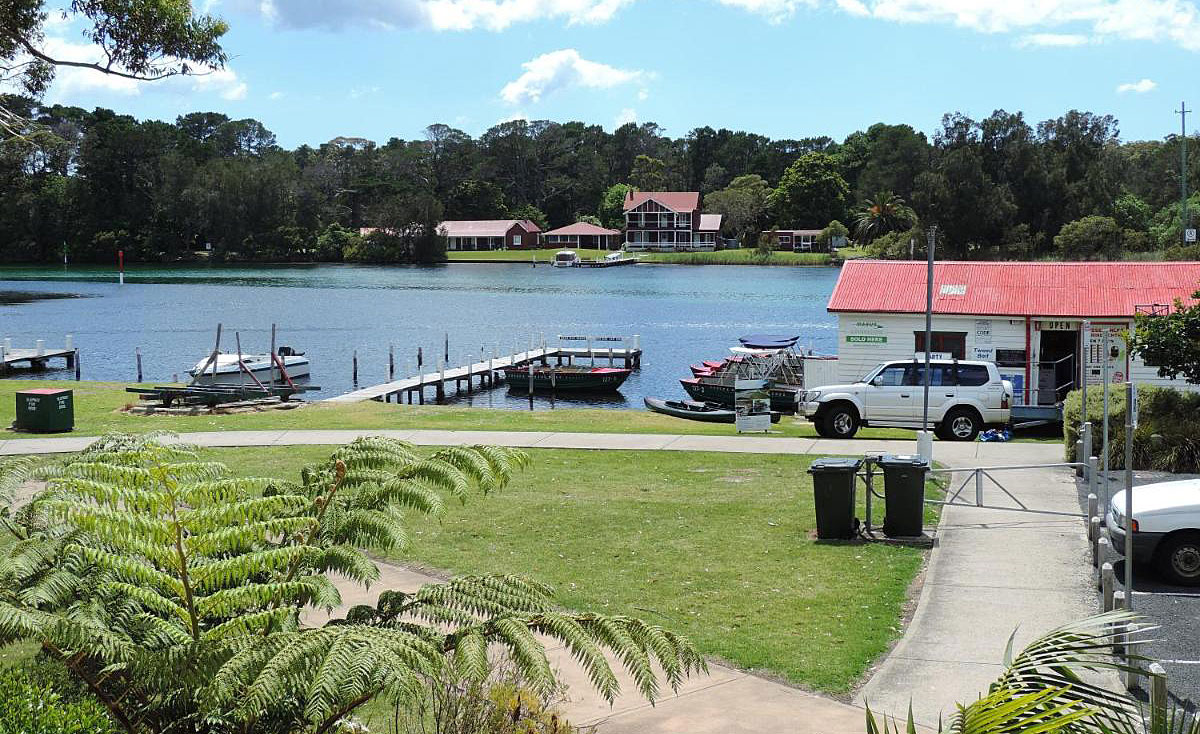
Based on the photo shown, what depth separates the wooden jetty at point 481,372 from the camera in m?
43.4

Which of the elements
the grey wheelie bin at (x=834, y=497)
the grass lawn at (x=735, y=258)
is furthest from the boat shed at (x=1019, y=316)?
the grass lawn at (x=735, y=258)

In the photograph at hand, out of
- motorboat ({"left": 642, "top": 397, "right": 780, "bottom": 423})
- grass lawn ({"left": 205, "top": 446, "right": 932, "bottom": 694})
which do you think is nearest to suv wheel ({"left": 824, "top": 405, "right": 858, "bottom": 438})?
motorboat ({"left": 642, "top": 397, "right": 780, "bottom": 423})

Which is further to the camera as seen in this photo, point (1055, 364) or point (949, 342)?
point (949, 342)

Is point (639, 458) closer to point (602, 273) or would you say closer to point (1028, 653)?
point (1028, 653)

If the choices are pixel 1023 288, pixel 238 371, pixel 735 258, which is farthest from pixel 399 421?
pixel 735 258

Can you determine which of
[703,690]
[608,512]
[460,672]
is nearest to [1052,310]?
[608,512]

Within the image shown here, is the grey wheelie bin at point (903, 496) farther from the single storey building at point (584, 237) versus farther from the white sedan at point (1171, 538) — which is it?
the single storey building at point (584, 237)

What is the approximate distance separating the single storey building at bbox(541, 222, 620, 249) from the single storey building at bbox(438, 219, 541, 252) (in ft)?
10.6

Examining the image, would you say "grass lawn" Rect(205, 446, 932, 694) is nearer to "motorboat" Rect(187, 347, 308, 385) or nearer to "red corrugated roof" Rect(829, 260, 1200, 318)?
"red corrugated roof" Rect(829, 260, 1200, 318)

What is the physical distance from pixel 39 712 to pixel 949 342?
2791cm

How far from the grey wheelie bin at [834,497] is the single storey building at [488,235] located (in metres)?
150

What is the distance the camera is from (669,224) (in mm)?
162625

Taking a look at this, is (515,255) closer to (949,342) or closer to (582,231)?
(582,231)

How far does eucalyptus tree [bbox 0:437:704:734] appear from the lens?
6.48m
